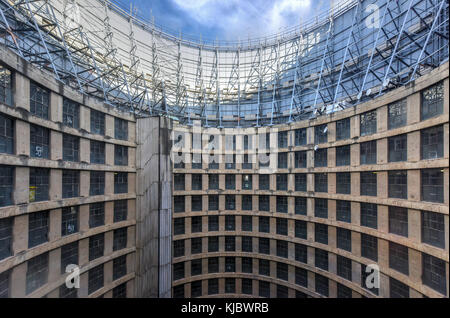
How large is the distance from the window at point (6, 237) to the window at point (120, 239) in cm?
932

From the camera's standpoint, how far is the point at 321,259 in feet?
82.6

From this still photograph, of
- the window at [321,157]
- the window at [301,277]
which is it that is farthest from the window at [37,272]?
the window at [321,157]

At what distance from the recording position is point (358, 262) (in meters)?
21.3

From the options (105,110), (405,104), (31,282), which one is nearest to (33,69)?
(105,110)

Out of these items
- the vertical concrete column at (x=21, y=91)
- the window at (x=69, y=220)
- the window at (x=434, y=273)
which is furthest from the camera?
the window at (x=69, y=220)

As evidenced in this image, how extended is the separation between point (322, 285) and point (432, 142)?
1901 centimetres

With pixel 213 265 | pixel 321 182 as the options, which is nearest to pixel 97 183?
pixel 213 265

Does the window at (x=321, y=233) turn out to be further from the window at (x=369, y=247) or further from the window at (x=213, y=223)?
the window at (x=213, y=223)

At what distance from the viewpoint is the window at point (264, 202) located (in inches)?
1183

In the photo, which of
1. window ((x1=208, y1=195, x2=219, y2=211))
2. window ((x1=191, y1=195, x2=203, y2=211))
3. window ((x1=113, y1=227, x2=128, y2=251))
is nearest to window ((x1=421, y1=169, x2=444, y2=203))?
window ((x1=208, y1=195, x2=219, y2=211))

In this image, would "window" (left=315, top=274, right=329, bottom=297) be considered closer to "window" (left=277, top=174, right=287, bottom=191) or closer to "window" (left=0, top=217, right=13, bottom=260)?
"window" (left=277, top=174, right=287, bottom=191)

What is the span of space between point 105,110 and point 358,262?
29909mm

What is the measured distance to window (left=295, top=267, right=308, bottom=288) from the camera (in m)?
26.5
